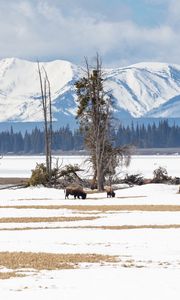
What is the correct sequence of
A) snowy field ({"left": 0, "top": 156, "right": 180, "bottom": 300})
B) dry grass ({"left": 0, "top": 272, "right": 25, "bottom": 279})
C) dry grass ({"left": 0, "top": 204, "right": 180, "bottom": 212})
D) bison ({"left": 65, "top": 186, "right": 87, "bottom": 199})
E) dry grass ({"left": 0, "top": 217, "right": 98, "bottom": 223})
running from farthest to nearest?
bison ({"left": 65, "top": 186, "right": 87, "bottom": 199})
dry grass ({"left": 0, "top": 204, "right": 180, "bottom": 212})
dry grass ({"left": 0, "top": 217, "right": 98, "bottom": 223})
dry grass ({"left": 0, "top": 272, "right": 25, "bottom": 279})
snowy field ({"left": 0, "top": 156, "right": 180, "bottom": 300})

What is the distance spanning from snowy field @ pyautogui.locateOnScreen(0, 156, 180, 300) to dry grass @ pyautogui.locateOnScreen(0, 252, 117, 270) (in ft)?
0.11

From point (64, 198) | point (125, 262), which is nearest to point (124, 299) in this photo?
point (125, 262)

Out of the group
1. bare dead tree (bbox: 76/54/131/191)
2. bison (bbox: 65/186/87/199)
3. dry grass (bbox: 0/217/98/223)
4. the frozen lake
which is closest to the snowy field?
dry grass (bbox: 0/217/98/223)

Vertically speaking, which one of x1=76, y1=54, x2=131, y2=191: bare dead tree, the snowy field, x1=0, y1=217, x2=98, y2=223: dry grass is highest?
x1=76, y1=54, x2=131, y2=191: bare dead tree

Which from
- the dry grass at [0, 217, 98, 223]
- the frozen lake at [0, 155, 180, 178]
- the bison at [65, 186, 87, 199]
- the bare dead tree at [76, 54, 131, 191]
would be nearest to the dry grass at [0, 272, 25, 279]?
the dry grass at [0, 217, 98, 223]

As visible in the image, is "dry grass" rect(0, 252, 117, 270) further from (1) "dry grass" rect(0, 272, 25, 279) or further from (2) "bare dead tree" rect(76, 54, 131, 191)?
(2) "bare dead tree" rect(76, 54, 131, 191)

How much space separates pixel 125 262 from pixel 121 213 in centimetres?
1989

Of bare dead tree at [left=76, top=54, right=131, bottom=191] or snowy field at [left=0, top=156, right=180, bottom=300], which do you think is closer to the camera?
snowy field at [left=0, top=156, right=180, bottom=300]

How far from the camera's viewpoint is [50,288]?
53.7 feet

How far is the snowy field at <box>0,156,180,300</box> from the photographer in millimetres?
16203

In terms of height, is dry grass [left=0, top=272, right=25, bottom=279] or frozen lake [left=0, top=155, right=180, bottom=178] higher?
dry grass [left=0, top=272, right=25, bottom=279]

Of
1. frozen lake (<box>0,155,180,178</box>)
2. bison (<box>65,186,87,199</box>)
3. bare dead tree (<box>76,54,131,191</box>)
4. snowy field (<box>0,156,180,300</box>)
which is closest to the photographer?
snowy field (<box>0,156,180,300</box>)

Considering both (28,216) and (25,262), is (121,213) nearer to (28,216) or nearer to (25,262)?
(28,216)

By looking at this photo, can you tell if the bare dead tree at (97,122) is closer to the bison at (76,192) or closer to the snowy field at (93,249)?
the bison at (76,192)
